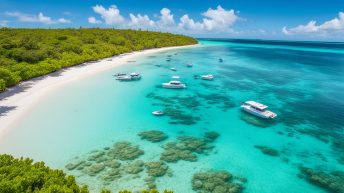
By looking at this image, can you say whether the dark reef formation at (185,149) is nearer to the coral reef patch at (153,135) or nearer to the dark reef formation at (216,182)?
the coral reef patch at (153,135)

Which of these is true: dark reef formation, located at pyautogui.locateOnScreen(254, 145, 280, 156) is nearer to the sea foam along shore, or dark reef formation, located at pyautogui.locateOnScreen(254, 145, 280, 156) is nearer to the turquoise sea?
the turquoise sea

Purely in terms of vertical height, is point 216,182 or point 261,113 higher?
point 261,113

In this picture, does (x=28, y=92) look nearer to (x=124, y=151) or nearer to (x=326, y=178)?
(x=124, y=151)

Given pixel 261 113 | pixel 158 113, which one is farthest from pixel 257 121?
pixel 158 113

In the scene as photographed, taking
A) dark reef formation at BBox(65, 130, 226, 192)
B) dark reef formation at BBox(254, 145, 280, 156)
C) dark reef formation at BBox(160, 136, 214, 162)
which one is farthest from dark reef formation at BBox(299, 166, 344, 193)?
dark reef formation at BBox(160, 136, 214, 162)

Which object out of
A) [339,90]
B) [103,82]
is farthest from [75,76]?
[339,90]

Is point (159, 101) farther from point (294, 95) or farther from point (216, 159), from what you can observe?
point (294, 95)
